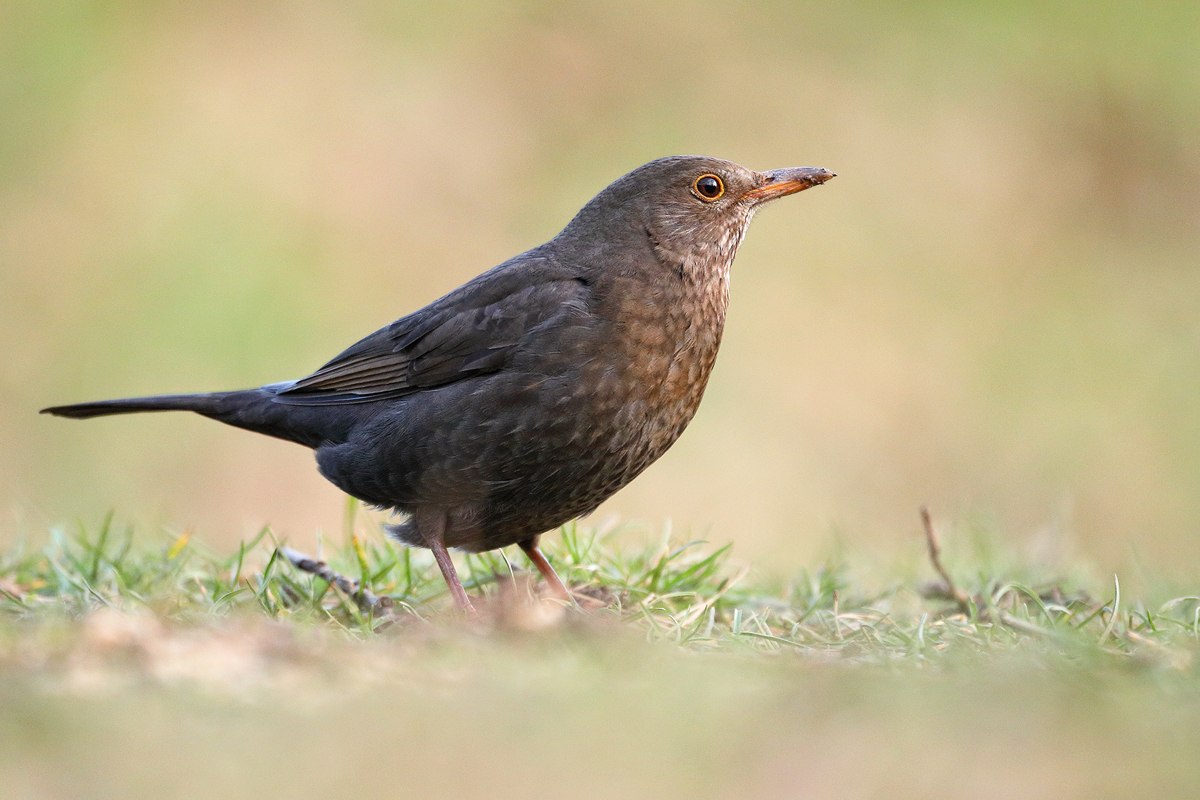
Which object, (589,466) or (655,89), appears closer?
(589,466)

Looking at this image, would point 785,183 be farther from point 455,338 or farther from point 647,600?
point 647,600

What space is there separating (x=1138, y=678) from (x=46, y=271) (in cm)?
993

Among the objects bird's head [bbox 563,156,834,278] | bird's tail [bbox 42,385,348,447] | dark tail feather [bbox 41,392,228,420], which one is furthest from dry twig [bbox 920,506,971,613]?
dark tail feather [bbox 41,392,228,420]

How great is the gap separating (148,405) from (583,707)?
3.18 m

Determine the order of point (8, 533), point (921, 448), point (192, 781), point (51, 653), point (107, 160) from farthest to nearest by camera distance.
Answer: point (107, 160) < point (921, 448) < point (8, 533) < point (51, 653) < point (192, 781)

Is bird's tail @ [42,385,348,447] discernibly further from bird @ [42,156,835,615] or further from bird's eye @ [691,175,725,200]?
bird's eye @ [691,175,725,200]

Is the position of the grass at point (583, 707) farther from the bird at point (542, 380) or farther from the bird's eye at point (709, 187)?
the bird's eye at point (709, 187)

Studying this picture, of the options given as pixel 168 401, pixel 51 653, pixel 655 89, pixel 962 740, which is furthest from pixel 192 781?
pixel 655 89

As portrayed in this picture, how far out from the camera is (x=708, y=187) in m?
4.62

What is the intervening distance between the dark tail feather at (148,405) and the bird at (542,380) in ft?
0.04

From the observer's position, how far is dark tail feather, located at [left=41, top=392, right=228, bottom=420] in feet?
16.0

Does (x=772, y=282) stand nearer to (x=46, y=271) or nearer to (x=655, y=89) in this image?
(x=655, y=89)

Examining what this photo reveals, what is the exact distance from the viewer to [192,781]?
205 centimetres

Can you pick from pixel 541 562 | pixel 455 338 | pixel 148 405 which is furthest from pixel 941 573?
pixel 148 405
